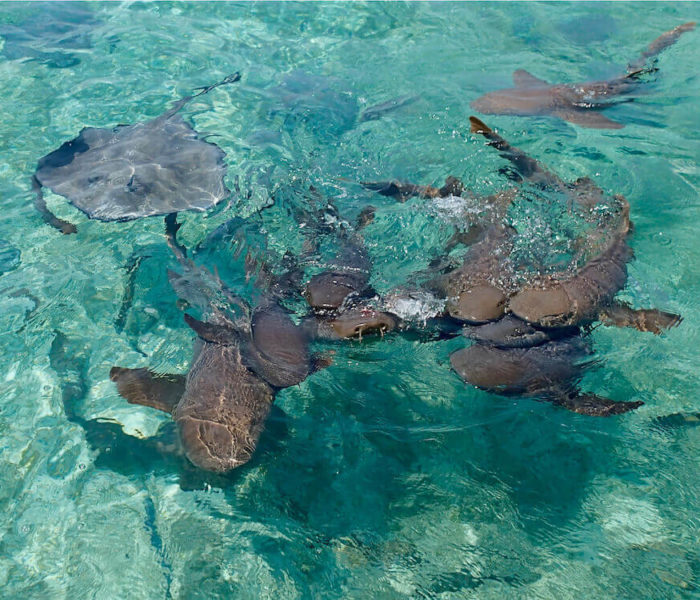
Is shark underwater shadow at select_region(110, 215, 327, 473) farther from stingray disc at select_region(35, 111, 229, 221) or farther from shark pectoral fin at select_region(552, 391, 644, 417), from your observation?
shark pectoral fin at select_region(552, 391, 644, 417)

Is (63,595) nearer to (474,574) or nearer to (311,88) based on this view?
(474,574)

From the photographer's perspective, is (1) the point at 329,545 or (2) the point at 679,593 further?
(1) the point at 329,545

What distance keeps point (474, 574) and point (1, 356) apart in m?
4.56

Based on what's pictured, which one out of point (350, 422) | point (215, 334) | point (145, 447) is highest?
point (215, 334)

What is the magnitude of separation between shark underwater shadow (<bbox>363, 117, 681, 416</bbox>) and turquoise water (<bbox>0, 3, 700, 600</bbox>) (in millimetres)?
230

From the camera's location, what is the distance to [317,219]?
667 cm

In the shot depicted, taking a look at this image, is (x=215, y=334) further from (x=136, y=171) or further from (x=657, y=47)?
(x=657, y=47)

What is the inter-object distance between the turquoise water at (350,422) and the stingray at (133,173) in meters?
0.36

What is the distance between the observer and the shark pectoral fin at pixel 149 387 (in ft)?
15.2

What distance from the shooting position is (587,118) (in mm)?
8133

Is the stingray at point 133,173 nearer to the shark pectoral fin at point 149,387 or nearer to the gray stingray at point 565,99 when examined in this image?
the shark pectoral fin at point 149,387

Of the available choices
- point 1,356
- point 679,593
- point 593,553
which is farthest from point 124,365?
point 679,593

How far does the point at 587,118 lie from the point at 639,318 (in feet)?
13.0

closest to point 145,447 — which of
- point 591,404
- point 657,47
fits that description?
point 591,404
